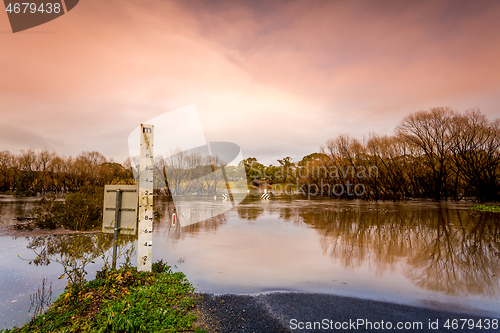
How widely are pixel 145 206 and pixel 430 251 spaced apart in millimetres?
8290

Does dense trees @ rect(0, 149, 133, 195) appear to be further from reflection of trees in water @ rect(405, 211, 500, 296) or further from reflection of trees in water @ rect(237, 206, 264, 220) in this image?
reflection of trees in water @ rect(405, 211, 500, 296)

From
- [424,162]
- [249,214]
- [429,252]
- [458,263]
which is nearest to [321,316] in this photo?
[458,263]

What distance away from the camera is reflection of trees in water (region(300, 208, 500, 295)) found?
5.37 metres

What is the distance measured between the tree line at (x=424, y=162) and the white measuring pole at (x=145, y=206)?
31.1m

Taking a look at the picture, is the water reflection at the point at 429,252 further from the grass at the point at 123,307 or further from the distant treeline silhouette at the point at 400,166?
the distant treeline silhouette at the point at 400,166

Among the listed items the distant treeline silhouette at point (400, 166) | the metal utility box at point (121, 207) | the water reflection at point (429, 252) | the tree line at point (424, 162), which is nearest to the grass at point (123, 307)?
the metal utility box at point (121, 207)

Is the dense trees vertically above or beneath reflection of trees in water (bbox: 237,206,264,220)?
above

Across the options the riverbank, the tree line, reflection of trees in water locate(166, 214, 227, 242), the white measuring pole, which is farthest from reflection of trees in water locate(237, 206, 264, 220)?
the tree line

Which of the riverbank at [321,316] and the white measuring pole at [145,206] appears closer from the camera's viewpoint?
the riverbank at [321,316]

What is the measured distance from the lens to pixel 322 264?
6445mm

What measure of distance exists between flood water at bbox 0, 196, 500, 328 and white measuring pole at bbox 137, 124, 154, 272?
2.39 ft

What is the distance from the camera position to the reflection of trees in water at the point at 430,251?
537 cm

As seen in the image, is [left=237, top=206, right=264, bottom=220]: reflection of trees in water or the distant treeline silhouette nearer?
[left=237, top=206, right=264, bottom=220]: reflection of trees in water

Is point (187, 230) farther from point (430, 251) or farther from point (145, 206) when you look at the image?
point (430, 251)
